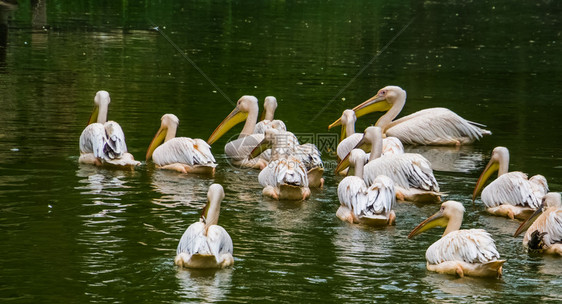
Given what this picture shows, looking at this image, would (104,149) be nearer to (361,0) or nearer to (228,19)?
(228,19)

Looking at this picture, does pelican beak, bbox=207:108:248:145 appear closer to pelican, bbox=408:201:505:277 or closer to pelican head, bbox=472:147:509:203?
pelican head, bbox=472:147:509:203

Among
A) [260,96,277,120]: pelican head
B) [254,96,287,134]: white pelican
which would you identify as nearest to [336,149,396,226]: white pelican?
[254,96,287,134]: white pelican

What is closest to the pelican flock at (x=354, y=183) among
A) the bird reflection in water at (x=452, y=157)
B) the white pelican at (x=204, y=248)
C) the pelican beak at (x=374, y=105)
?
the white pelican at (x=204, y=248)

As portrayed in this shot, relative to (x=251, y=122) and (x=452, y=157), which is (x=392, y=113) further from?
(x=251, y=122)

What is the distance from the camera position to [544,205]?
26.8 feet

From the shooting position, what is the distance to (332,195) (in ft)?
32.1

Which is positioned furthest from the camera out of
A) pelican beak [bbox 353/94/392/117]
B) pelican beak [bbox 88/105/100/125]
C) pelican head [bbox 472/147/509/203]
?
pelican beak [bbox 353/94/392/117]

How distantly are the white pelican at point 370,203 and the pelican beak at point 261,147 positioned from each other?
2.07 m

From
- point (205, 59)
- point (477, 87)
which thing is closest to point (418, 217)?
point (477, 87)

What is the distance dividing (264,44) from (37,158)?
1297cm

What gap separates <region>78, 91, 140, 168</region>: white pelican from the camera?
1016cm

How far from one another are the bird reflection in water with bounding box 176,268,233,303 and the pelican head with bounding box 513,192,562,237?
2.64 metres

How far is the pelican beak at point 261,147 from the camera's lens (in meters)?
10.6

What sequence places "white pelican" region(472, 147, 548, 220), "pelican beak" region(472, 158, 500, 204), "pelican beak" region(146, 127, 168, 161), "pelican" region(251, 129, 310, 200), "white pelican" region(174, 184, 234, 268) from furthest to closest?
"pelican beak" region(146, 127, 168, 161)
"pelican beak" region(472, 158, 500, 204)
"pelican" region(251, 129, 310, 200)
"white pelican" region(472, 147, 548, 220)
"white pelican" region(174, 184, 234, 268)
